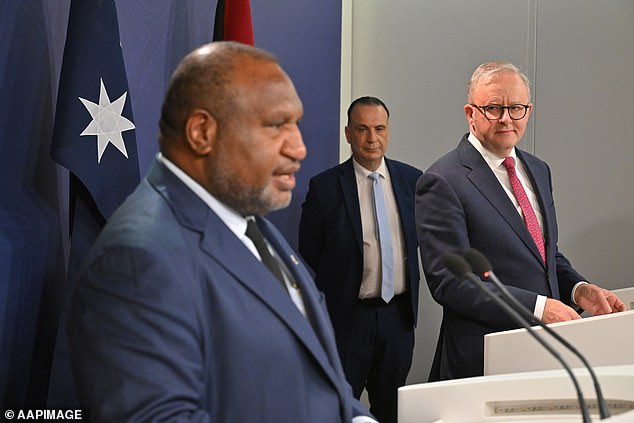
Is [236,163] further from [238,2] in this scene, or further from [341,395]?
[238,2]

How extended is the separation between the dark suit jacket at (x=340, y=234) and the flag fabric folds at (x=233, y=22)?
109 centimetres

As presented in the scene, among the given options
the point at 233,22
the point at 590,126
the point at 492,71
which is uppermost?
the point at 233,22

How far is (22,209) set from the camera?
3.43 meters

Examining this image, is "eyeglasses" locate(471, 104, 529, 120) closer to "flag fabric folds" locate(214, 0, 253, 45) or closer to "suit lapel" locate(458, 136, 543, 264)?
"suit lapel" locate(458, 136, 543, 264)

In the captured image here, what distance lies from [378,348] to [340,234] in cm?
60

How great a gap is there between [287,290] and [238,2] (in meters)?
2.53

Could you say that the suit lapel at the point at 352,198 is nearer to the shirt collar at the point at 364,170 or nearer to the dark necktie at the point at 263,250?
the shirt collar at the point at 364,170

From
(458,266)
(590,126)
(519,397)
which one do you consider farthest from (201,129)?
(590,126)

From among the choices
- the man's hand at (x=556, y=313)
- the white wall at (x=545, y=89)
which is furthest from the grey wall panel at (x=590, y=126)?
the man's hand at (x=556, y=313)

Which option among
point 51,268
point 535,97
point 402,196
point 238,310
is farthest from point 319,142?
point 238,310

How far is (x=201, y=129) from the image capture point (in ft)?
6.15

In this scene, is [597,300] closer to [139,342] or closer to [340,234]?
[340,234]

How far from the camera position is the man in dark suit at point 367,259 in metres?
4.89

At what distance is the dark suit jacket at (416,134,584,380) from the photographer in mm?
3268
